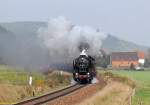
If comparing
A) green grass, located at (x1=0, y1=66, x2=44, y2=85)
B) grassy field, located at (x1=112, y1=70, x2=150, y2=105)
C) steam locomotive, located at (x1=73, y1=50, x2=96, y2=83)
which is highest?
steam locomotive, located at (x1=73, y1=50, x2=96, y2=83)

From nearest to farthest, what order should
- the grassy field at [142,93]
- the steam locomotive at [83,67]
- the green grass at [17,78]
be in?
the grassy field at [142,93]
the green grass at [17,78]
the steam locomotive at [83,67]

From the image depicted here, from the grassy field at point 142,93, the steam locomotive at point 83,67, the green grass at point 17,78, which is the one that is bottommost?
the grassy field at point 142,93

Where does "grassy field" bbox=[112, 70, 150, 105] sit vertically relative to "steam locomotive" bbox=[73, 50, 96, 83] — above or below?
below

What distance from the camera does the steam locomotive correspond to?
51.2 m

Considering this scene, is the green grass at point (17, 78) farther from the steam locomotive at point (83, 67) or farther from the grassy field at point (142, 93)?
the grassy field at point (142, 93)

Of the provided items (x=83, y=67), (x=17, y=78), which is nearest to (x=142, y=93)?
(x=83, y=67)

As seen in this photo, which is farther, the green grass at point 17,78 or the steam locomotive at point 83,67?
the steam locomotive at point 83,67

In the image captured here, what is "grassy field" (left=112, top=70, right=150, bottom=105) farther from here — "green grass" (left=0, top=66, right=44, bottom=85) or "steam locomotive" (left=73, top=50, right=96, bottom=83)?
"green grass" (left=0, top=66, right=44, bottom=85)

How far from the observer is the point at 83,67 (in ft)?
168

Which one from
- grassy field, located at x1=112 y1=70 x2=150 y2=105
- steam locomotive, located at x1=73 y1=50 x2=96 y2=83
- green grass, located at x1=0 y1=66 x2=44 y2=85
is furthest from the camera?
steam locomotive, located at x1=73 y1=50 x2=96 y2=83

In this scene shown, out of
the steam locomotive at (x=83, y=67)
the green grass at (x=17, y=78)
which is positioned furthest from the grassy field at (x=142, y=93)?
the green grass at (x=17, y=78)

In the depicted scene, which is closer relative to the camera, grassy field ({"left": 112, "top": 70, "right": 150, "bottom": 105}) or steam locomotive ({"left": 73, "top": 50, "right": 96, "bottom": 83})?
grassy field ({"left": 112, "top": 70, "right": 150, "bottom": 105})

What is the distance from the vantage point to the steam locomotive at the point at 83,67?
5122 cm

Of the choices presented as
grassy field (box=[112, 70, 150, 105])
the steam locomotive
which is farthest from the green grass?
grassy field (box=[112, 70, 150, 105])
